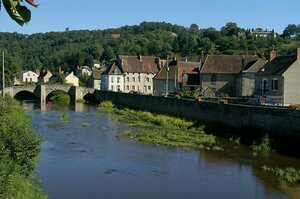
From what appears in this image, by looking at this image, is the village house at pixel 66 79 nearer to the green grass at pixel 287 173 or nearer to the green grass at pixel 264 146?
the green grass at pixel 264 146

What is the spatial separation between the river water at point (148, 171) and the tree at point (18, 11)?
14.6 metres

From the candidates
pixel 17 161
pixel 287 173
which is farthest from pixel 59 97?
pixel 17 161

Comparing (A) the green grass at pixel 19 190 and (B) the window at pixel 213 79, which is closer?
(A) the green grass at pixel 19 190

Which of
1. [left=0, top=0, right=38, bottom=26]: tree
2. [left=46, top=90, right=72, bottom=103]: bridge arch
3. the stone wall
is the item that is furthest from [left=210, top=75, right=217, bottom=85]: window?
[left=0, top=0, right=38, bottom=26]: tree

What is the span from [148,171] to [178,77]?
119ft

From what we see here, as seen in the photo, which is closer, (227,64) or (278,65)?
(278,65)

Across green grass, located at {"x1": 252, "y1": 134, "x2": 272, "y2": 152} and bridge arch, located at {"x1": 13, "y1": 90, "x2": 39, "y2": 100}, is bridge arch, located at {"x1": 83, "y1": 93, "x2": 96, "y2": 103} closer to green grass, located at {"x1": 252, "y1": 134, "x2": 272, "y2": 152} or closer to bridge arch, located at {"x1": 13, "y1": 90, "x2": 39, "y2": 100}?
bridge arch, located at {"x1": 13, "y1": 90, "x2": 39, "y2": 100}

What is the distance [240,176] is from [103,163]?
259 inches

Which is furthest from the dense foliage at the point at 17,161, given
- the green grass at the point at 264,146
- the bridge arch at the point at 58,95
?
the bridge arch at the point at 58,95

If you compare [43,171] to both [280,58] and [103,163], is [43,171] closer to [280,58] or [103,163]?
[103,163]

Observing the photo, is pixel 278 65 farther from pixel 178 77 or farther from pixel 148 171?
pixel 148 171

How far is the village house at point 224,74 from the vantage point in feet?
157

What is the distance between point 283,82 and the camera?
35094 millimetres

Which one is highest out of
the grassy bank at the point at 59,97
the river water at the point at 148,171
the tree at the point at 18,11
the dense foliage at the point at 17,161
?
the tree at the point at 18,11
